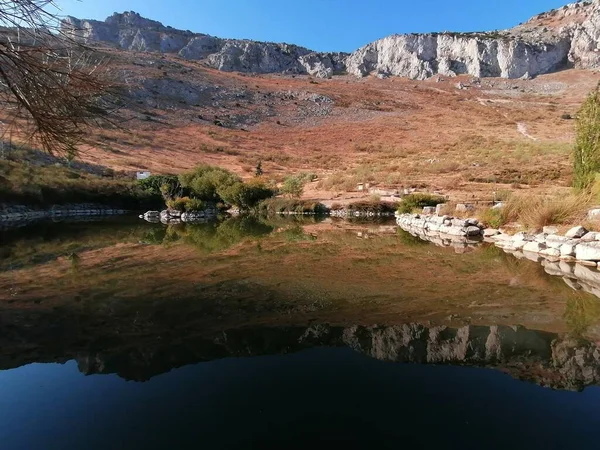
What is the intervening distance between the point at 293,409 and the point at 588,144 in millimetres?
15119

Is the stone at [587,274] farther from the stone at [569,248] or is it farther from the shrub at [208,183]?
the shrub at [208,183]

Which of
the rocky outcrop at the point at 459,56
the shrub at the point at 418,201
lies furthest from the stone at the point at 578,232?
the rocky outcrop at the point at 459,56

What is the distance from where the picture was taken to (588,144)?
556 inches

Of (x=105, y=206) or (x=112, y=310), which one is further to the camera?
(x=105, y=206)

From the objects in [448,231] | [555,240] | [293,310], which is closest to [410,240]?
[448,231]

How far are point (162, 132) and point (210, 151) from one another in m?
8.38

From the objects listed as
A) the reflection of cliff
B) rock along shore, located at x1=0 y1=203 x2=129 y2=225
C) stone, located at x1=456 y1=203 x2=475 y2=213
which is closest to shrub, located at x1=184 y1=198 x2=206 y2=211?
rock along shore, located at x1=0 y1=203 x2=129 y2=225

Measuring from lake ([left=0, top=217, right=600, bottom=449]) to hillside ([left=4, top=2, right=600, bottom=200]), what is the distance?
120 inches

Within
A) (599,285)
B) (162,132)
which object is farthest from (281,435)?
(162,132)

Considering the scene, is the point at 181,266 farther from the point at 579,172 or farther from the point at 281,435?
the point at 579,172

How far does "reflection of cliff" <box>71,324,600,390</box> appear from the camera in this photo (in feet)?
13.7

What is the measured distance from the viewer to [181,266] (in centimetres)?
967

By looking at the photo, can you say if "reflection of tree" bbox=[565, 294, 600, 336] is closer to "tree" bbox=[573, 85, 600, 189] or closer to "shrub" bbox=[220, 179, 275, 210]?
→ "tree" bbox=[573, 85, 600, 189]

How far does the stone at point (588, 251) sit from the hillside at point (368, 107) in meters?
9.76
